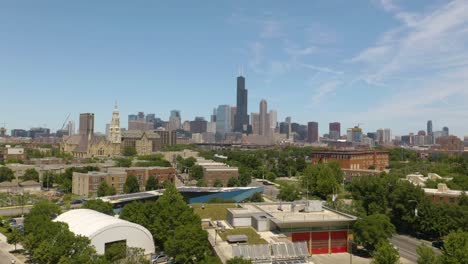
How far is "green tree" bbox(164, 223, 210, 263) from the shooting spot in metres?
33.2

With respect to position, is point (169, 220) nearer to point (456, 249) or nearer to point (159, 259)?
point (159, 259)

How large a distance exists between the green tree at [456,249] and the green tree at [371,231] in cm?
1024

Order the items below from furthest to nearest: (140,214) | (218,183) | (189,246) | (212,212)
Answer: (218,183) → (212,212) → (140,214) → (189,246)

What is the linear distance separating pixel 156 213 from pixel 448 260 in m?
29.3

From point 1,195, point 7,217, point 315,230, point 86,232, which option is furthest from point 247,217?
point 1,195

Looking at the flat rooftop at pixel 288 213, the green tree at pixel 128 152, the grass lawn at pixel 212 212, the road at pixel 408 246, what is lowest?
the road at pixel 408 246

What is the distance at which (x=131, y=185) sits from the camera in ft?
284

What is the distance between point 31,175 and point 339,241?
274 ft

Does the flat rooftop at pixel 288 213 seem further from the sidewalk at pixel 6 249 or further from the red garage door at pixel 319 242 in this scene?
the sidewalk at pixel 6 249

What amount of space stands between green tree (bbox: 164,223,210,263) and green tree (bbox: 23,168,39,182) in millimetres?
78881

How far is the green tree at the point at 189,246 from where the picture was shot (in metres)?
33.2

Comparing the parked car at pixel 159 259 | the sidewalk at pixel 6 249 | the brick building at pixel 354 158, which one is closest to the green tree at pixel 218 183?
the brick building at pixel 354 158

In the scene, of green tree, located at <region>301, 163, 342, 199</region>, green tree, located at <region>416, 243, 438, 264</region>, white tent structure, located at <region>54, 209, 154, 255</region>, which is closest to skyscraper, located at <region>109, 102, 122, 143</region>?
green tree, located at <region>301, 163, 342, 199</region>

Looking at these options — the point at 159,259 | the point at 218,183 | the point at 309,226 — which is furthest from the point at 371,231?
the point at 218,183
